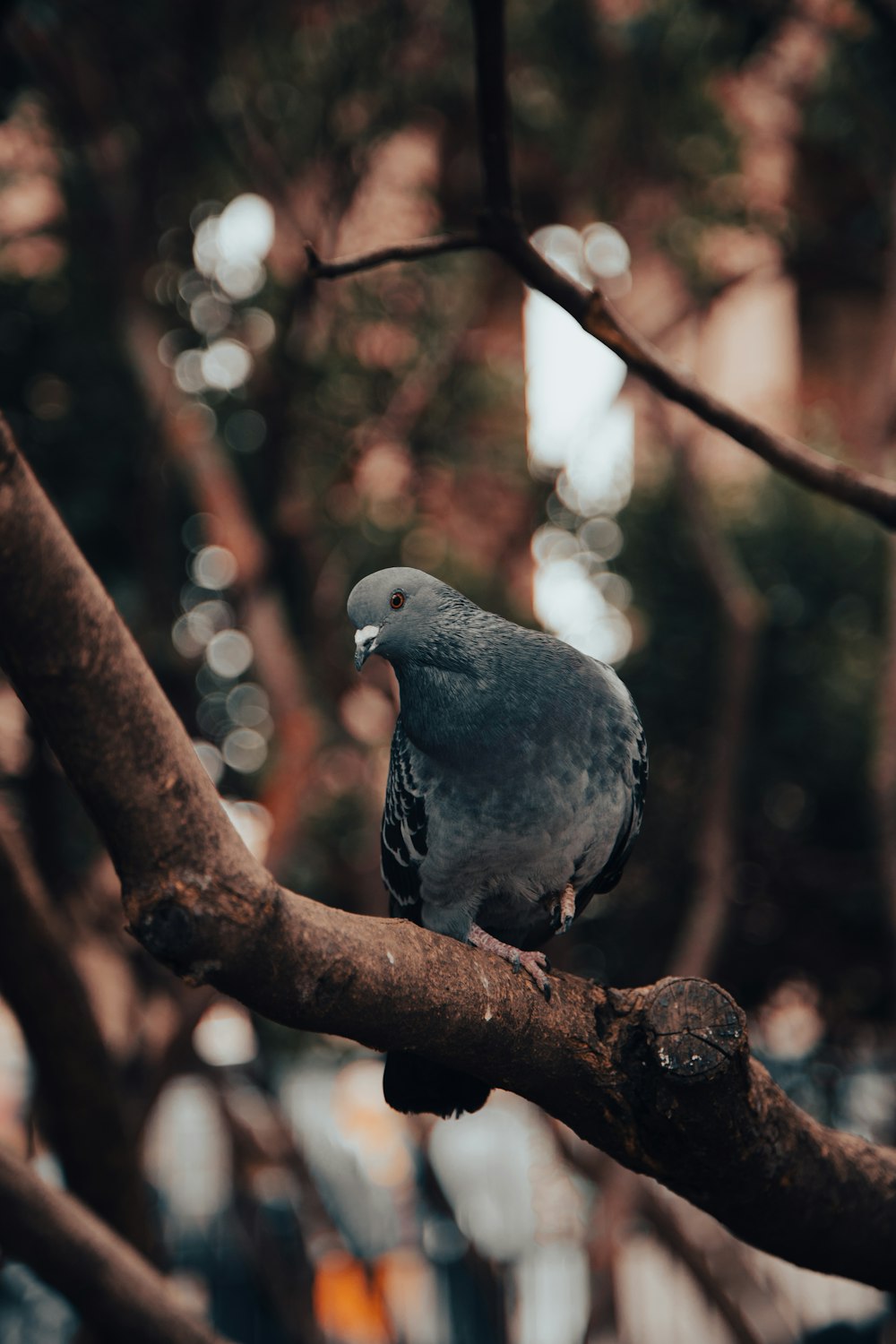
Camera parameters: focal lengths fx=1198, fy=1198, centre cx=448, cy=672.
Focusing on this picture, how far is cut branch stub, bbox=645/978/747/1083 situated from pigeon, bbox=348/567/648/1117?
0.74ft

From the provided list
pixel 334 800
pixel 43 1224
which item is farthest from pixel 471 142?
pixel 43 1224

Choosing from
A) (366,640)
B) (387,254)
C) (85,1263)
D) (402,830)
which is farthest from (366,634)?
(85,1263)

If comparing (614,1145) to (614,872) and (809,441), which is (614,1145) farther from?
(809,441)

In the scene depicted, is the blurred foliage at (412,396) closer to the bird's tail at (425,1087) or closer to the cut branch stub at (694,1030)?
the bird's tail at (425,1087)

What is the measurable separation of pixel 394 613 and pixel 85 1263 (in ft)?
6.95

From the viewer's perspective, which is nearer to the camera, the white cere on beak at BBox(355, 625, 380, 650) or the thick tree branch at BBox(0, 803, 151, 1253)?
the white cere on beak at BBox(355, 625, 380, 650)

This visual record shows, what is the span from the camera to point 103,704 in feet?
5.07

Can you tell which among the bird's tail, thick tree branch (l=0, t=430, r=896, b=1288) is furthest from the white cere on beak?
the bird's tail

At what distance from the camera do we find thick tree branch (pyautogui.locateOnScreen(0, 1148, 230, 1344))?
326cm

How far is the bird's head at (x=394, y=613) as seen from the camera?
245cm

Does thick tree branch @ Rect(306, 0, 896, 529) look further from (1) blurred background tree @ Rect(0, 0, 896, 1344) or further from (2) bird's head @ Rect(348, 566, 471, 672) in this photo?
(1) blurred background tree @ Rect(0, 0, 896, 1344)

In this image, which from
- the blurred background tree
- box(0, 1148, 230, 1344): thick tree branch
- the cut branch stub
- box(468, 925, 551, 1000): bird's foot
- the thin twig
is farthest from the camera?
the blurred background tree

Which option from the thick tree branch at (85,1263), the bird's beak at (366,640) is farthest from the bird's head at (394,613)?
the thick tree branch at (85,1263)

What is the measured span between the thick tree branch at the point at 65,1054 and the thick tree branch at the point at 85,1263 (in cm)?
26
